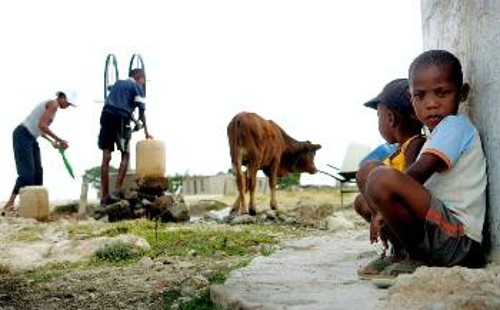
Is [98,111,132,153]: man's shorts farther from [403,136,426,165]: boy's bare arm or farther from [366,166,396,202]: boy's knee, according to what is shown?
[366,166,396,202]: boy's knee

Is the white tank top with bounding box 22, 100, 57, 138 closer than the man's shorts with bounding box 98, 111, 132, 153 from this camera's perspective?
No

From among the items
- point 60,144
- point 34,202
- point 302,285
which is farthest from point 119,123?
point 302,285

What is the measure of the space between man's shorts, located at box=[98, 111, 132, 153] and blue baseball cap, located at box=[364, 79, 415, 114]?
7263 mm

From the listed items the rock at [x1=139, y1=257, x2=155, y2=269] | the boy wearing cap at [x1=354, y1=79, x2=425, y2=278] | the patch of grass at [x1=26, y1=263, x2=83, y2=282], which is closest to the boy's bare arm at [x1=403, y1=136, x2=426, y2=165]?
the boy wearing cap at [x1=354, y1=79, x2=425, y2=278]

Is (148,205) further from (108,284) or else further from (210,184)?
(210,184)

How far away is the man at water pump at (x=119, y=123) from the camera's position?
33.3 feet

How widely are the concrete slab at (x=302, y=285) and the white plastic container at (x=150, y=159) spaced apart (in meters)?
5.74

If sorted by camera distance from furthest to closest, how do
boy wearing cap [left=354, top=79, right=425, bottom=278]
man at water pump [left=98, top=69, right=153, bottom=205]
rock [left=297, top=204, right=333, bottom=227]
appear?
man at water pump [left=98, top=69, right=153, bottom=205]
rock [left=297, top=204, right=333, bottom=227]
boy wearing cap [left=354, top=79, right=425, bottom=278]

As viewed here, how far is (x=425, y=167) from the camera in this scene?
107 inches

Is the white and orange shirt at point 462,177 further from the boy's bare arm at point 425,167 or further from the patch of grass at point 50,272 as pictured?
the patch of grass at point 50,272

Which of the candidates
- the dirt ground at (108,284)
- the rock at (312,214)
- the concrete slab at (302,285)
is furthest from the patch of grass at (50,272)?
the rock at (312,214)

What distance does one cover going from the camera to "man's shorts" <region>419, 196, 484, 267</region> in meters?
2.71

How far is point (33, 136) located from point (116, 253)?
5674 mm

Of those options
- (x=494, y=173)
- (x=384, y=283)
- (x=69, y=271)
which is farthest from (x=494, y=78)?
(x=69, y=271)
